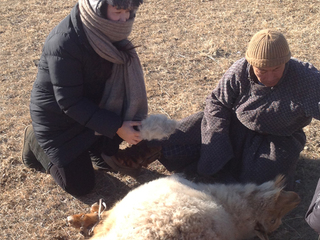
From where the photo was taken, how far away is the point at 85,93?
10.3ft

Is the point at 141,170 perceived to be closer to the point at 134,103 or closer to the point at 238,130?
the point at 134,103

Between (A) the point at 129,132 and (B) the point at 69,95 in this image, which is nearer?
(B) the point at 69,95

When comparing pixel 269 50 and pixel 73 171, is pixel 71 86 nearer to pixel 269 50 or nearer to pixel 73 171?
pixel 73 171

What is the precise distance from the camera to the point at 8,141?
13.3 feet

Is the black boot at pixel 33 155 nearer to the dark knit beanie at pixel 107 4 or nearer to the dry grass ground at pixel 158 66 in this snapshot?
the dry grass ground at pixel 158 66

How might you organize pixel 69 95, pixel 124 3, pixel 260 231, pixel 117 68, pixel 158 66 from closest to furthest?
1. pixel 124 3
2. pixel 260 231
3. pixel 69 95
4. pixel 117 68
5. pixel 158 66

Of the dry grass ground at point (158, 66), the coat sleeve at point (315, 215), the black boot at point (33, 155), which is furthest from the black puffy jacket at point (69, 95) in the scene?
the coat sleeve at point (315, 215)

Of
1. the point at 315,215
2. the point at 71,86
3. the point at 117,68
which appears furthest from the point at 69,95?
the point at 315,215

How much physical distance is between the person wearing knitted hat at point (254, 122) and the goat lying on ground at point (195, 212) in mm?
329

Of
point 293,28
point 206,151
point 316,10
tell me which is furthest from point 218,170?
point 316,10

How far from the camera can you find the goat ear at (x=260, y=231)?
8.96ft

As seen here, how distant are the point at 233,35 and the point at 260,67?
11.0 ft

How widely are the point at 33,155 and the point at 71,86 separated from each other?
3.65 feet

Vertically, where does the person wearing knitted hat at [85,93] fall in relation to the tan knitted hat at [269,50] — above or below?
below
